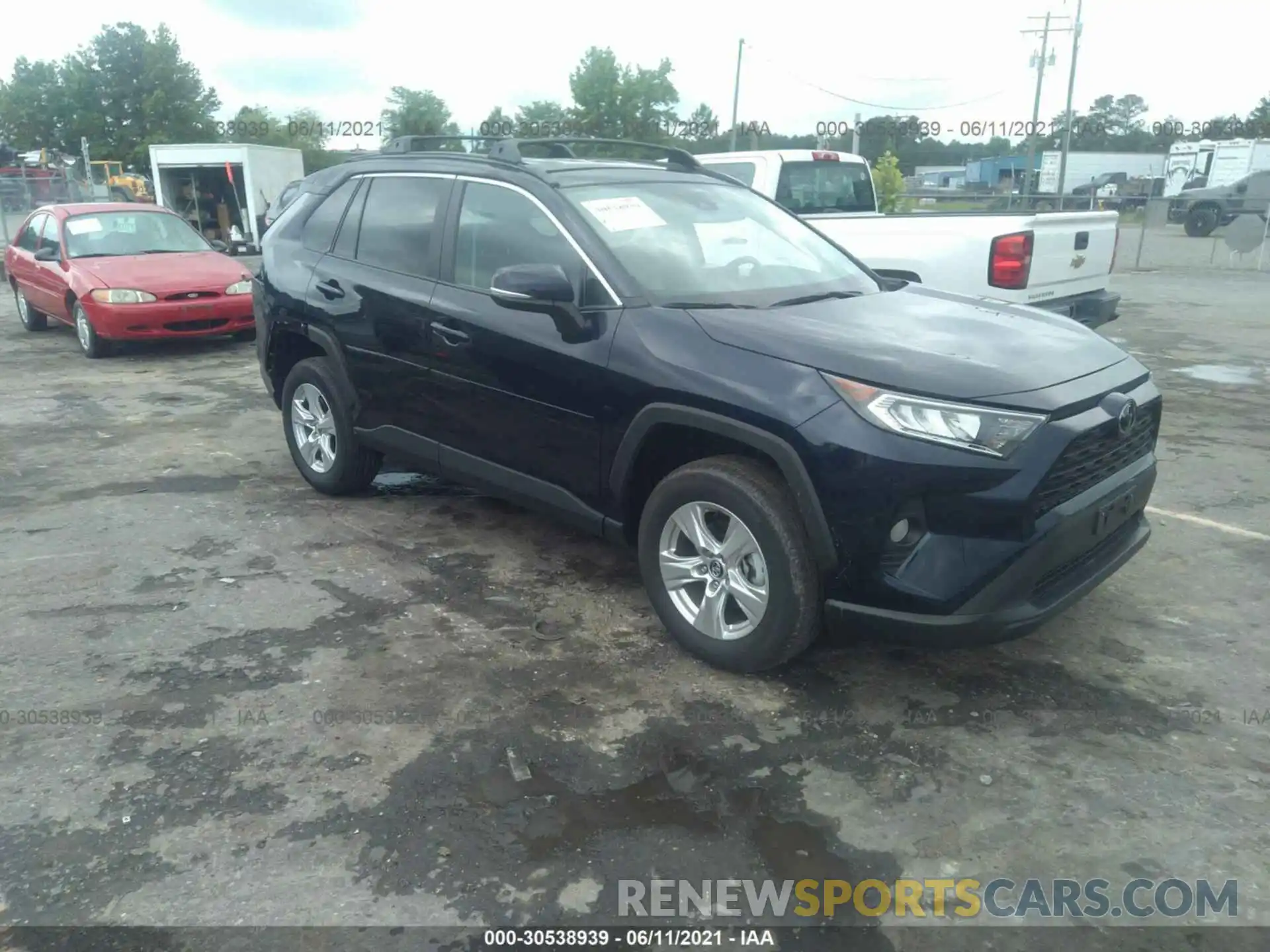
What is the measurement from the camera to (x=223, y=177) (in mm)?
23734

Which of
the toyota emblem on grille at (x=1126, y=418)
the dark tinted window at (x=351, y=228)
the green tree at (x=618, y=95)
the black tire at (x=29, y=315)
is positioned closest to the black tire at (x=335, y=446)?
the dark tinted window at (x=351, y=228)

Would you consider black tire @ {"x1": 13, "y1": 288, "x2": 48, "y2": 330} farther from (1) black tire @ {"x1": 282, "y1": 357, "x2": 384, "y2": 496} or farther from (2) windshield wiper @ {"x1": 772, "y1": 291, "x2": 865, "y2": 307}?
(2) windshield wiper @ {"x1": 772, "y1": 291, "x2": 865, "y2": 307}

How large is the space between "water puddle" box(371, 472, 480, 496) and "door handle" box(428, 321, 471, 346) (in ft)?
4.52

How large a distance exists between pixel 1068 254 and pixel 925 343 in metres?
4.45

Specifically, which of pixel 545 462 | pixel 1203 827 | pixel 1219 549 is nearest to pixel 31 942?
pixel 545 462

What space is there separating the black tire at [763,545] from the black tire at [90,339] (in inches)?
325

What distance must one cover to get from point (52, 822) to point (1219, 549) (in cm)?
494

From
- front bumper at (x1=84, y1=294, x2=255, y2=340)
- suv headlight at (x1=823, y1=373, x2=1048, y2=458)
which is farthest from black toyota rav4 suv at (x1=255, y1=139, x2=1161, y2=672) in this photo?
front bumper at (x1=84, y1=294, x2=255, y2=340)

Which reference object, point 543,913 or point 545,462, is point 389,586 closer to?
point 545,462

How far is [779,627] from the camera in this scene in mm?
3383

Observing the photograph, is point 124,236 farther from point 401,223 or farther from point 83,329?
point 401,223

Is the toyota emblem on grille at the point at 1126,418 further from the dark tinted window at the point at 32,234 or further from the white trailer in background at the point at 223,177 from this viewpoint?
the white trailer in background at the point at 223,177

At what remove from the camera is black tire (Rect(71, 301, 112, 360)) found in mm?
9797


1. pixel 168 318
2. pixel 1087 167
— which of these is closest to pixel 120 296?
pixel 168 318
